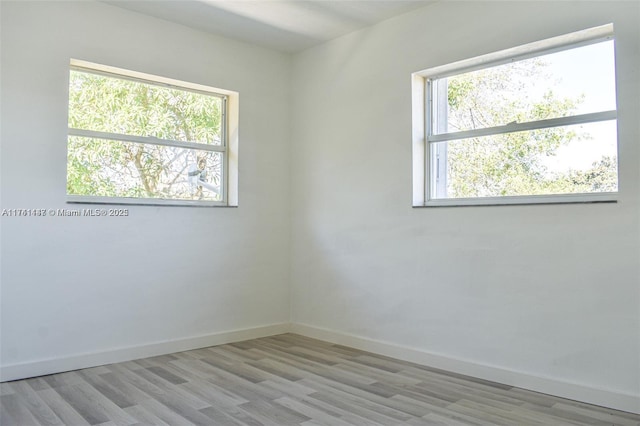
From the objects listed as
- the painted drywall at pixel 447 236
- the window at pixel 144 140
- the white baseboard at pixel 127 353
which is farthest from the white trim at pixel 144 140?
the white baseboard at pixel 127 353

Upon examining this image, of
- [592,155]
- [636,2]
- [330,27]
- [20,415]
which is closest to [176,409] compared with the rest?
[20,415]

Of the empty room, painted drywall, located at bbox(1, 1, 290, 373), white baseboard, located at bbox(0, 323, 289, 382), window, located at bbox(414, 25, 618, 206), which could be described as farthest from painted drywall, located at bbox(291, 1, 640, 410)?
white baseboard, located at bbox(0, 323, 289, 382)

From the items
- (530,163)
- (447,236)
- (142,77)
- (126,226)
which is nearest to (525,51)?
(530,163)

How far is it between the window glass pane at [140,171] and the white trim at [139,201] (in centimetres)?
4

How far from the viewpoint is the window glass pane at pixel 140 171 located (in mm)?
4078

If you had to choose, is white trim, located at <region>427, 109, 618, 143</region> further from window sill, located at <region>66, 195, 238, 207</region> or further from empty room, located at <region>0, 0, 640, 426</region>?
window sill, located at <region>66, 195, 238, 207</region>

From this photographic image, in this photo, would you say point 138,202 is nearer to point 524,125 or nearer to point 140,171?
point 140,171

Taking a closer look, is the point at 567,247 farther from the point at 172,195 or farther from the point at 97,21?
the point at 97,21

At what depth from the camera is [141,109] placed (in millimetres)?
4441

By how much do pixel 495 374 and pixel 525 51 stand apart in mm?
2357

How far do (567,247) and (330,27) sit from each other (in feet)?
9.21

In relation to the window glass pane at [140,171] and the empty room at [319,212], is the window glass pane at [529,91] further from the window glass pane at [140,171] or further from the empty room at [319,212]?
the window glass pane at [140,171]

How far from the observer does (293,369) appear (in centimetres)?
393

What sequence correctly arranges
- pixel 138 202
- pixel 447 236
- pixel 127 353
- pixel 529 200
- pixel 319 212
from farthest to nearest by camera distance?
1. pixel 319 212
2. pixel 138 202
3. pixel 127 353
4. pixel 447 236
5. pixel 529 200
